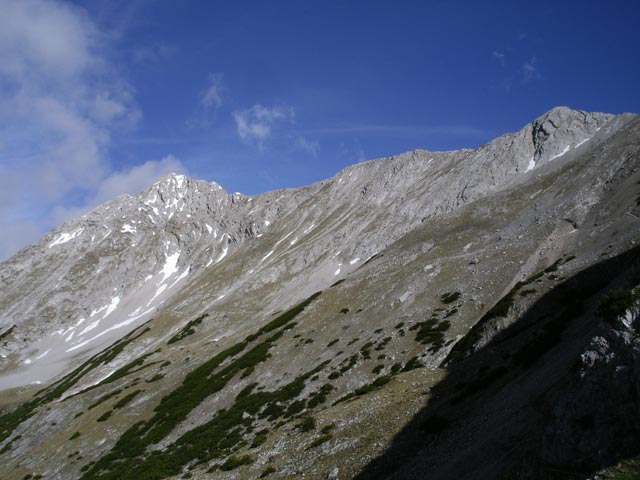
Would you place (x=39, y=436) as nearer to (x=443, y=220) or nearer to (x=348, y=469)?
(x=348, y=469)

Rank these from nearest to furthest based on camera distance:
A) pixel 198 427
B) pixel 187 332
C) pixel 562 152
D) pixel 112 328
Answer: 1. pixel 198 427
2. pixel 187 332
3. pixel 562 152
4. pixel 112 328

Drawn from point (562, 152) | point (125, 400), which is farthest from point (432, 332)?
point (562, 152)

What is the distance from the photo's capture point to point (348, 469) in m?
20.6

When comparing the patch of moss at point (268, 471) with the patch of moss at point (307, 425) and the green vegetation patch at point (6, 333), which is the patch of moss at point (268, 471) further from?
the green vegetation patch at point (6, 333)

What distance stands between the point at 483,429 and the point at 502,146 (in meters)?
129

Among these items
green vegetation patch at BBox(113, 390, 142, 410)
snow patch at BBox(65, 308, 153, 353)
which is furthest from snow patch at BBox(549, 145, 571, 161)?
snow patch at BBox(65, 308, 153, 353)

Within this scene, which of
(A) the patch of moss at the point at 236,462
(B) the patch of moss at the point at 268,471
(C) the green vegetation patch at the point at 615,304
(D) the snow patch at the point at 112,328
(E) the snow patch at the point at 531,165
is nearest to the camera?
(C) the green vegetation patch at the point at 615,304

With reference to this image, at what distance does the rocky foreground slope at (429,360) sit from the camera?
48.2ft

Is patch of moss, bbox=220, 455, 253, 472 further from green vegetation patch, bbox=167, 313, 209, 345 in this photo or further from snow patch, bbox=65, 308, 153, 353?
snow patch, bbox=65, 308, 153, 353

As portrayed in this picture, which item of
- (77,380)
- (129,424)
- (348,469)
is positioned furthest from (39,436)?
(348,469)

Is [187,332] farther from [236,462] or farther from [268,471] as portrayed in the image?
[268,471]

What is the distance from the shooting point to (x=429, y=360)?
35.9 m

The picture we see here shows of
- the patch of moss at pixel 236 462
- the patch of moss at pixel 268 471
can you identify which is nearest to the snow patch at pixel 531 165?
the patch of moss at pixel 236 462

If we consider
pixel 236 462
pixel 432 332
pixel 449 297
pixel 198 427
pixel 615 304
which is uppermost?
pixel 198 427
